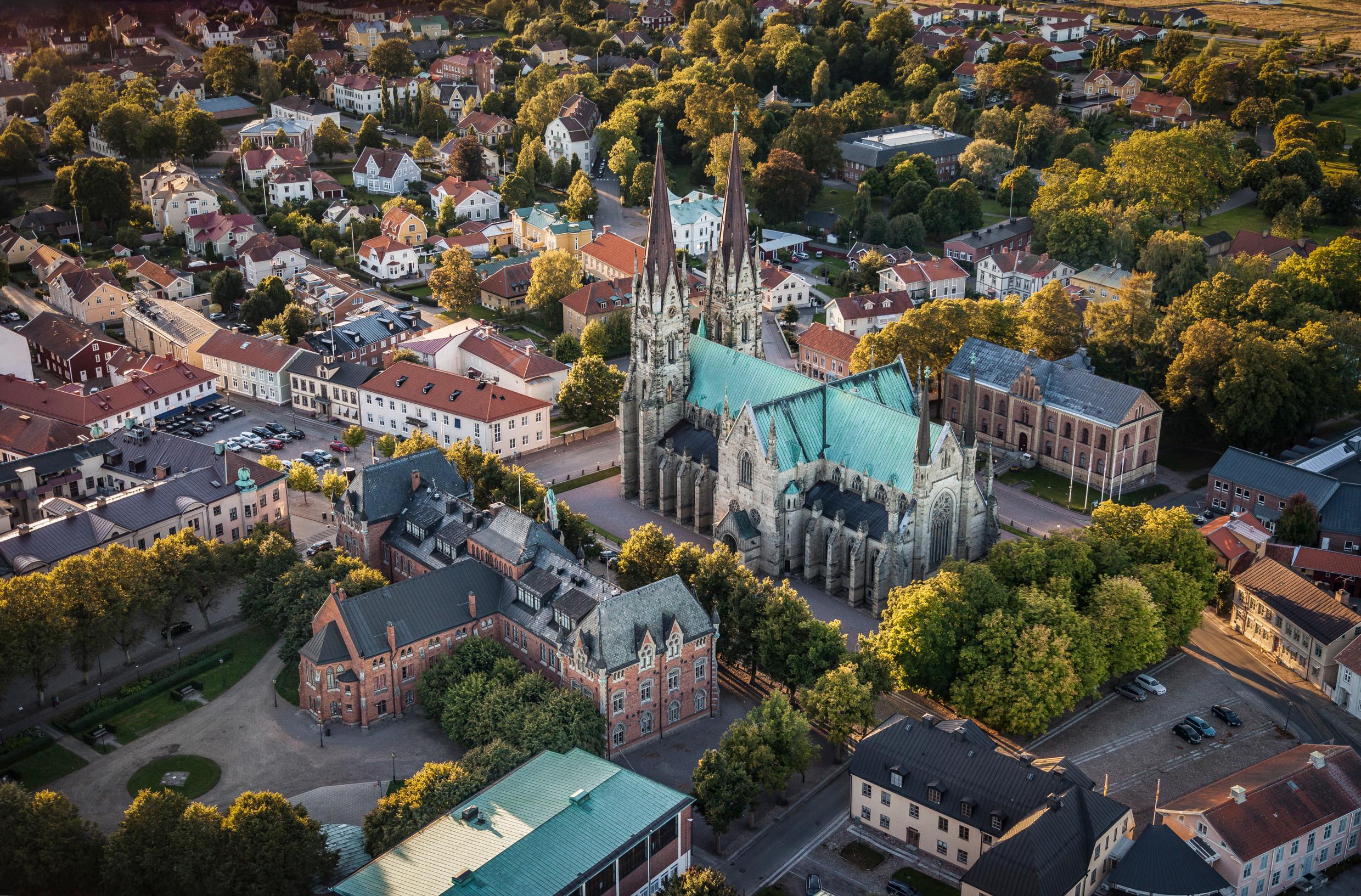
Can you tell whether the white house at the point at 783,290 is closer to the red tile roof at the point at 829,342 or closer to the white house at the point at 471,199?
the red tile roof at the point at 829,342

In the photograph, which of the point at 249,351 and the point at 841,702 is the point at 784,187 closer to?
the point at 249,351

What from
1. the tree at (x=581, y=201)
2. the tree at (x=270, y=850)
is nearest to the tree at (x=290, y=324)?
the tree at (x=581, y=201)

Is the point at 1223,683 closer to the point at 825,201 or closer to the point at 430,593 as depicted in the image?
the point at 430,593

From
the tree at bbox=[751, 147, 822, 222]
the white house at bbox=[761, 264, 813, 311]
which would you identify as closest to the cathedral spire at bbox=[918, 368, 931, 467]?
the white house at bbox=[761, 264, 813, 311]

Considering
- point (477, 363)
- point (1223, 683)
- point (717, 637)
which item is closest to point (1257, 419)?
point (1223, 683)

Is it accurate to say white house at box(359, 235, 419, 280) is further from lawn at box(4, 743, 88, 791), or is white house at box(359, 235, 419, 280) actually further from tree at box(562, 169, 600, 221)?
lawn at box(4, 743, 88, 791)

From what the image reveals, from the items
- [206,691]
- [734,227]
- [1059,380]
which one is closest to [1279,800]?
[1059,380]
